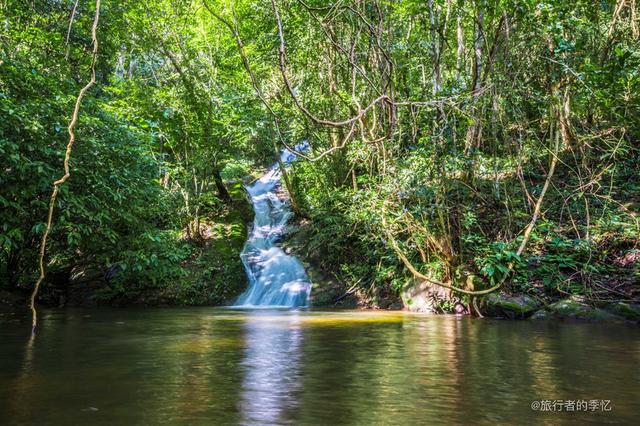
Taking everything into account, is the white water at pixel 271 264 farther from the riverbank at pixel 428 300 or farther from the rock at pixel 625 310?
the rock at pixel 625 310

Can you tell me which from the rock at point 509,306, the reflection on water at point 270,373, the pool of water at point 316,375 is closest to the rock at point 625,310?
the pool of water at point 316,375

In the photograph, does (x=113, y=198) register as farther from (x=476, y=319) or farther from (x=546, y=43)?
(x=546, y=43)

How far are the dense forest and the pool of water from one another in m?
1.04

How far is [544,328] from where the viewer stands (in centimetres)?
686

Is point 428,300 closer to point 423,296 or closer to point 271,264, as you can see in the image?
point 423,296

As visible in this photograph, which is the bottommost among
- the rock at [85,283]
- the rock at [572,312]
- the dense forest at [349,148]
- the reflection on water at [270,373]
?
the reflection on water at [270,373]

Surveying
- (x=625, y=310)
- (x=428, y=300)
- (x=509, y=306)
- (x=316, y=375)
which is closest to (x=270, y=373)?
(x=316, y=375)

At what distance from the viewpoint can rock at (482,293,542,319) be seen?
8117mm

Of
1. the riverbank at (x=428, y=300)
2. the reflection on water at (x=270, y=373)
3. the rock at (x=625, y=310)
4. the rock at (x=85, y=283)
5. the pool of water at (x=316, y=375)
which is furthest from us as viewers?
the rock at (x=85, y=283)

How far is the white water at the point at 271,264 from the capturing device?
43.4 feet

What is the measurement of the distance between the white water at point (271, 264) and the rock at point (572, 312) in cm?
646

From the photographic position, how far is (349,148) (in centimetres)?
1222

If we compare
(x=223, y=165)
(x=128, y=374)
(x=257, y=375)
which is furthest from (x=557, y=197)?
(x=223, y=165)

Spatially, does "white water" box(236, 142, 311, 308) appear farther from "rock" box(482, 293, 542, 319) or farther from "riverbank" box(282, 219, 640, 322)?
"rock" box(482, 293, 542, 319)
